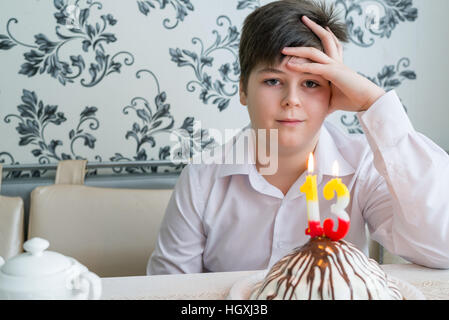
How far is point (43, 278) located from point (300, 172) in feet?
2.32

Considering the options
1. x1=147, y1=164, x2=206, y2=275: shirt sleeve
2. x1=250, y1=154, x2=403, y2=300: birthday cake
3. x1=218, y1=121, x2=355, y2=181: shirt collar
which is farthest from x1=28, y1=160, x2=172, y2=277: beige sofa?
x1=250, y1=154, x2=403, y2=300: birthday cake

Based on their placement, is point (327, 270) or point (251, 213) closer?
point (327, 270)

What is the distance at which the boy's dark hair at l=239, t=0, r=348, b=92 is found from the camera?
0.93m

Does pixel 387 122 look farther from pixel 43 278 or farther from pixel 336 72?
pixel 43 278

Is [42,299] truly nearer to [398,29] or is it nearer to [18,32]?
[18,32]

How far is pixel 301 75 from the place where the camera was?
911 millimetres

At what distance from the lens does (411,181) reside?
82cm

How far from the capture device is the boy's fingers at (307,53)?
898 mm

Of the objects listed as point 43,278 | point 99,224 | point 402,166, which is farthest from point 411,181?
point 99,224

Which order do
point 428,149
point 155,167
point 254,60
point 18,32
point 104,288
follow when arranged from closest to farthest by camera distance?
1. point 104,288
2. point 428,149
3. point 254,60
4. point 18,32
5. point 155,167

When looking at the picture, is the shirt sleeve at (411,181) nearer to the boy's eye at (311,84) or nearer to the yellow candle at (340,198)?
the boy's eye at (311,84)

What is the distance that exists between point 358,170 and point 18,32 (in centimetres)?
104

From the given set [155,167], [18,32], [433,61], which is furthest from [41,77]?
[433,61]

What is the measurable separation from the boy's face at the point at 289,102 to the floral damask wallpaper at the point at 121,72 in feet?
1.63
